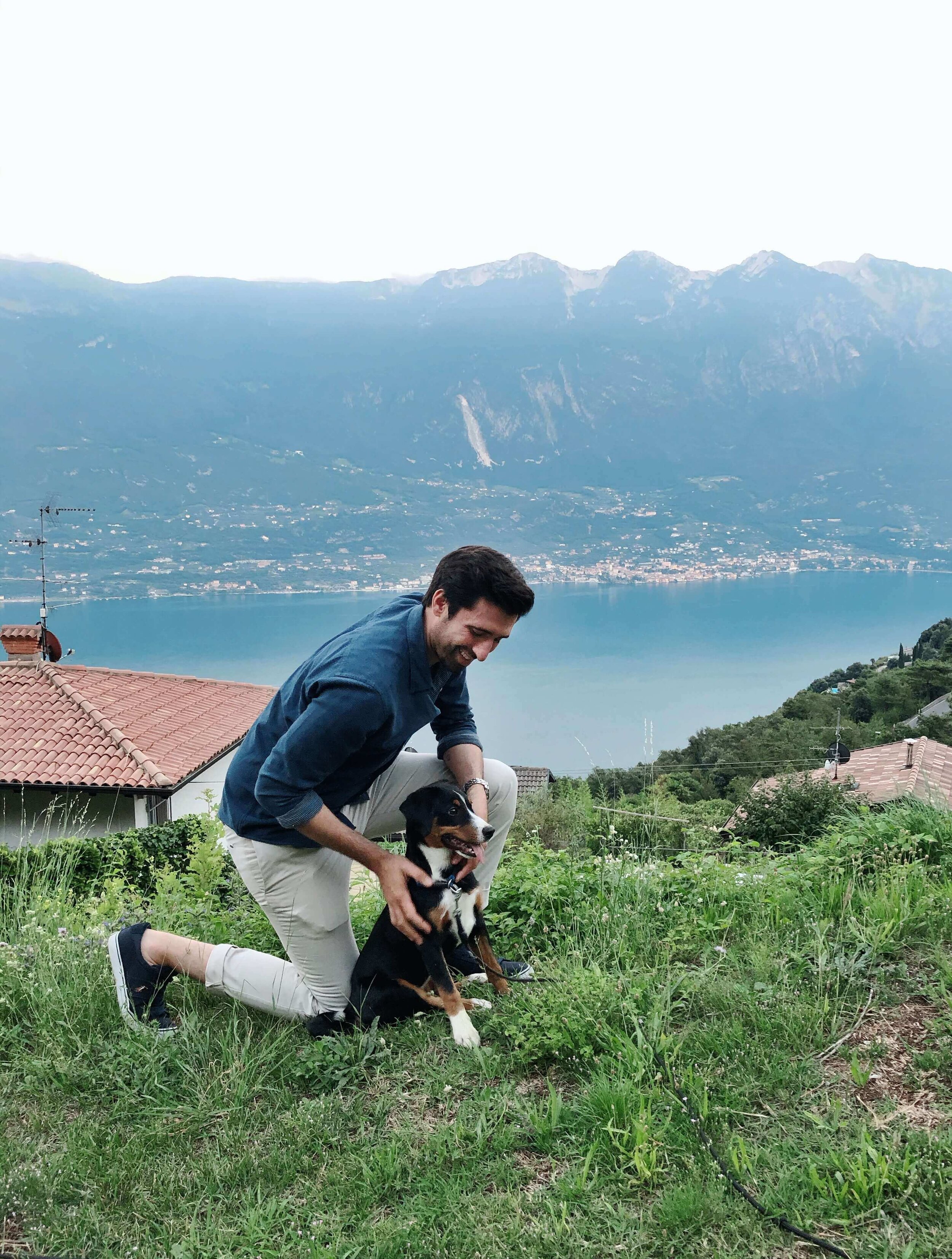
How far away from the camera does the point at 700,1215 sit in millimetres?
1836

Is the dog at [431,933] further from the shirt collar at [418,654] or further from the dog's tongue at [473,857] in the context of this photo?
the shirt collar at [418,654]

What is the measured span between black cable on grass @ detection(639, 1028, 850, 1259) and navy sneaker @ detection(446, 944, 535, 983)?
72cm

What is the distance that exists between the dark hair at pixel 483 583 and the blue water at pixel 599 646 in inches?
2028

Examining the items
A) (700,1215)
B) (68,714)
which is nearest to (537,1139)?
(700,1215)

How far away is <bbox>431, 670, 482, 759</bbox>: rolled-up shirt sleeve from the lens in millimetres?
3145

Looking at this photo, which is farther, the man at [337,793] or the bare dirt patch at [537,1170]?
the man at [337,793]

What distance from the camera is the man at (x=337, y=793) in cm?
249

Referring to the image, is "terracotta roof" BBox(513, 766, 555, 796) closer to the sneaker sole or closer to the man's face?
the sneaker sole

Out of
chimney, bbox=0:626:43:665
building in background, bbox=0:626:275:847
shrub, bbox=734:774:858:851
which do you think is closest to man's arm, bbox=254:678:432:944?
shrub, bbox=734:774:858:851

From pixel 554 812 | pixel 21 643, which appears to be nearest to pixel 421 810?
pixel 554 812

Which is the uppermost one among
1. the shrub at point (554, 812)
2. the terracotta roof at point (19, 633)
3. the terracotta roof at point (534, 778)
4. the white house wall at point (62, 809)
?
the terracotta roof at point (19, 633)

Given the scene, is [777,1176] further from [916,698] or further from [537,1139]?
[916,698]

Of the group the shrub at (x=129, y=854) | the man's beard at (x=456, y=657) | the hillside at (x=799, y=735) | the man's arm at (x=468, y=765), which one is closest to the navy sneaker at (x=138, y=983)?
the man's arm at (x=468, y=765)

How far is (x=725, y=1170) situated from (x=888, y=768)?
79.9ft
